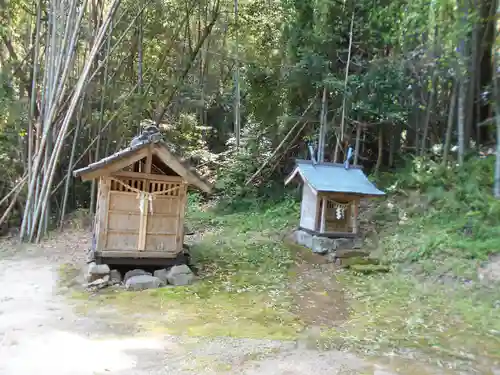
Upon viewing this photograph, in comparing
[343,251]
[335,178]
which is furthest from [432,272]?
[335,178]

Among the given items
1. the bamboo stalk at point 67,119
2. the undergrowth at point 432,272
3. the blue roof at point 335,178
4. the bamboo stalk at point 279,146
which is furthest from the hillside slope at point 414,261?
the bamboo stalk at point 67,119

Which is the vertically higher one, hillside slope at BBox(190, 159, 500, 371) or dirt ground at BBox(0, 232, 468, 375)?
hillside slope at BBox(190, 159, 500, 371)

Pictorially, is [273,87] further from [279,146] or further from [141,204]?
[141,204]

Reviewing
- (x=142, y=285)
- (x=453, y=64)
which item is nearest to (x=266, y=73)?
(x=453, y=64)

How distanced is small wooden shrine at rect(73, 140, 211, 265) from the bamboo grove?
11.0 feet

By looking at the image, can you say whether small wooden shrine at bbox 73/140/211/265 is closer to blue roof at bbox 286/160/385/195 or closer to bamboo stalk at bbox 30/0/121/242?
bamboo stalk at bbox 30/0/121/242

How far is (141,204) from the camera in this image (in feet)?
25.5

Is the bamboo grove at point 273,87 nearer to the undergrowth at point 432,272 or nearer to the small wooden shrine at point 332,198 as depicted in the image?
the undergrowth at point 432,272

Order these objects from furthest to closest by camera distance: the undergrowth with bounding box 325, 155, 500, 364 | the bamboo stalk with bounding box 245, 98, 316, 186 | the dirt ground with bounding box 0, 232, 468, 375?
the bamboo stalk with bounding box 245, 98, 316, 186, the undergrowth with bounding box 325, 155, 500, 364, the dirt ground with bounding box 0, 232, 468, 375

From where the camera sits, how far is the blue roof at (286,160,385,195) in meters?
10.0

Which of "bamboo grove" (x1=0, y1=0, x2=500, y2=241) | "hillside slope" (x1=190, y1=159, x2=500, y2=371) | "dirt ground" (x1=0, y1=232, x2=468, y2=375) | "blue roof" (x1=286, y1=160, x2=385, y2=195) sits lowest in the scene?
"dirt ground" (x1=0, y1=232, x2=468, y2=375)

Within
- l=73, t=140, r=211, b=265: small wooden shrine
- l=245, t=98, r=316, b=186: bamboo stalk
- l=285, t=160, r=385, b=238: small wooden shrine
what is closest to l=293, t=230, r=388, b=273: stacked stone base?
l=285, t=160, r=385, b=238: small wooden shrine

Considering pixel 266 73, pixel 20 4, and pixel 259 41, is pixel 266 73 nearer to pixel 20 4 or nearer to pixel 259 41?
pixel 259 41

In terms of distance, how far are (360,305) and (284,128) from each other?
27.8 ft
